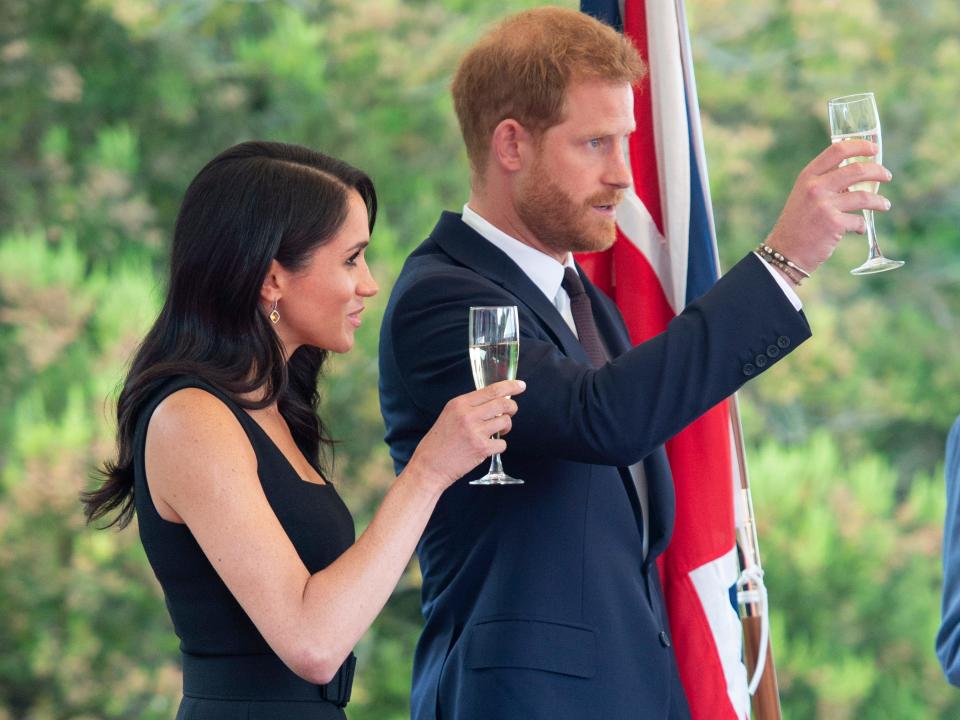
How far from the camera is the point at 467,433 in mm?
1621

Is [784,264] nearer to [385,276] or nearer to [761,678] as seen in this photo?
[761,678]

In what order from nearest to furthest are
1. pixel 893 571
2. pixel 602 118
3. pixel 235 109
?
pixel 602 118, pixel 235 109, pixel 893 571

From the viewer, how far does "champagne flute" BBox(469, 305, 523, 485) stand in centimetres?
166

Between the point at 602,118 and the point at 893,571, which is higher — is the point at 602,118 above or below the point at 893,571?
above

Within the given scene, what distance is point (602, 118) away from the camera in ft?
6.73

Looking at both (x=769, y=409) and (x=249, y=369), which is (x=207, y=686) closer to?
(x=249, y=369)

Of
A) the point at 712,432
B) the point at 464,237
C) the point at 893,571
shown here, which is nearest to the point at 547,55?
the point at 464,237

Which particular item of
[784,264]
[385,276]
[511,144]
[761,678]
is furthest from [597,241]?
[385,276]

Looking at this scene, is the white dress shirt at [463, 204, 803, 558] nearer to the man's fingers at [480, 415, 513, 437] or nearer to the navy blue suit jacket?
the navy blue suit jacket

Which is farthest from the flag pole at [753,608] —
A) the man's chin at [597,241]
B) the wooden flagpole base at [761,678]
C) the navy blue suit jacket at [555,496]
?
the man's chin at [597,241]

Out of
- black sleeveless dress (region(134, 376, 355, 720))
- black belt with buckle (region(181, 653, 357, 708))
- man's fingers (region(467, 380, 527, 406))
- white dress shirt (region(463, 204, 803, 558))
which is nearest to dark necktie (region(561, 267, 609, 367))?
white dress shirt (region(463, 204, 803, 558))

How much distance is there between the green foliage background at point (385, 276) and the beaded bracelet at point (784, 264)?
3227mm

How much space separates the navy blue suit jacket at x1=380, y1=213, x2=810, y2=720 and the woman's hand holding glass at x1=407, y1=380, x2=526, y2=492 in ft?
0.52

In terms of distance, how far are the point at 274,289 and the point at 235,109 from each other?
11.6 ft
